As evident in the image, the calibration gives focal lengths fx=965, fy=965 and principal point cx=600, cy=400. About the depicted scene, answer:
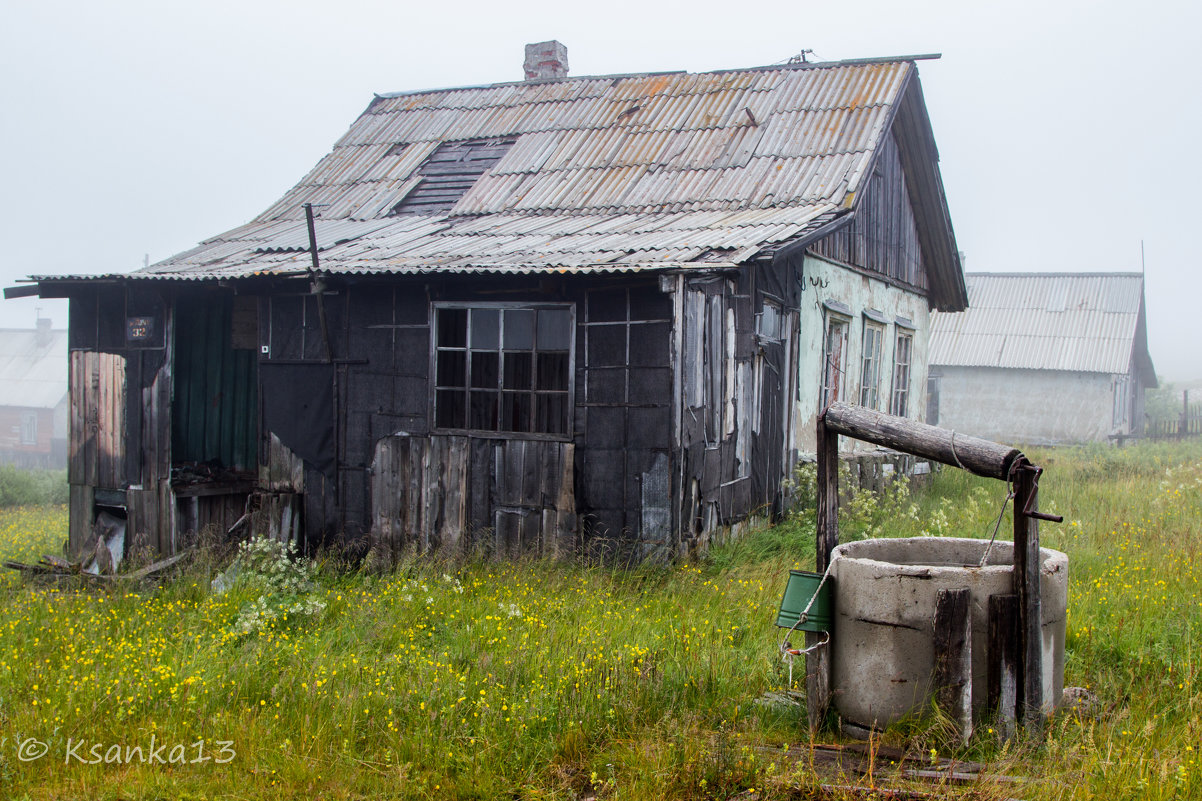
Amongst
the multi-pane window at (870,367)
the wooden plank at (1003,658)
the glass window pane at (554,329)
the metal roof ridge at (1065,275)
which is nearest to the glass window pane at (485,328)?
the glass window pane at (554,329)

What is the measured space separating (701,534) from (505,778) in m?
4.19

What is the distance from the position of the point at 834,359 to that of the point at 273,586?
6.78 metres

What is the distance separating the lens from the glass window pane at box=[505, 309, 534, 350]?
848 centimetres

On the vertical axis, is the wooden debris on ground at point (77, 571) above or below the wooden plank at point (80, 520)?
below

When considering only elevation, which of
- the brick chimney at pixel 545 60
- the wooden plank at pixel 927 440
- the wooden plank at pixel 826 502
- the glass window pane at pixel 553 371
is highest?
the brick chimney at pixel 545 60

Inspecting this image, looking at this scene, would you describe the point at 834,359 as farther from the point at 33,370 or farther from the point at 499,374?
the point at 33,370

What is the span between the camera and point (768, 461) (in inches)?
389

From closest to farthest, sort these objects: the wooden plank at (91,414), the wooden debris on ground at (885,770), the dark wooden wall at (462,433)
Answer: the wooden debris on ground at (885,770), the dark wooden wall at (462,433), the wooden plank at (91,414)

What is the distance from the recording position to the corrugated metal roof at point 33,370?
1539 inches

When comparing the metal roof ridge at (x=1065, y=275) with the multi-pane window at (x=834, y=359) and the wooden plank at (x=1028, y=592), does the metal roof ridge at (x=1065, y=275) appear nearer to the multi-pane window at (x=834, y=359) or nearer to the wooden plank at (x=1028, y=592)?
the multi-pane window at (x=834, y=359)

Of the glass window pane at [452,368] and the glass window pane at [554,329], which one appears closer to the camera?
the glass window pane at [554,329]

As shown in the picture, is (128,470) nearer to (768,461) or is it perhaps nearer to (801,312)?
(768,461)

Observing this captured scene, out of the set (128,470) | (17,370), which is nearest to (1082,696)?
(128,470)

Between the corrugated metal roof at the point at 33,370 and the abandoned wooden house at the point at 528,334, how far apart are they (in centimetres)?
3227
